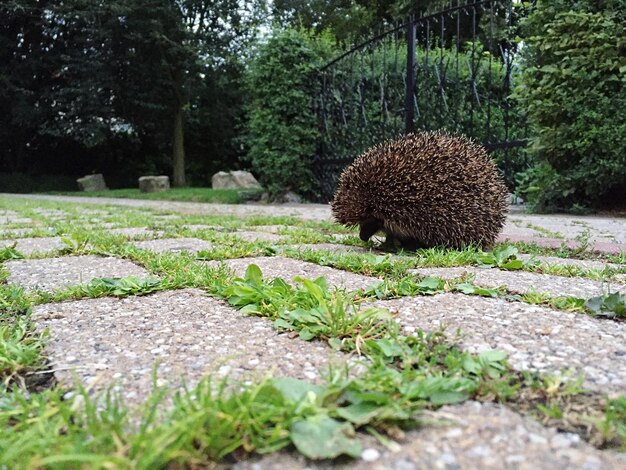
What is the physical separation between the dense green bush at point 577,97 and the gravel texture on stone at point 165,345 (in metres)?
5.65

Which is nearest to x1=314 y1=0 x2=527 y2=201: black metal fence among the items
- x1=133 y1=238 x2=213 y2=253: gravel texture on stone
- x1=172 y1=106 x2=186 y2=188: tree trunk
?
x1=133 y1=238 x2=213 y2=253: gravel texture on stone

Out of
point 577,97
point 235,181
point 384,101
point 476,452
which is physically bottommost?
point 476,452

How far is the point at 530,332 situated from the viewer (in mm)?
1374

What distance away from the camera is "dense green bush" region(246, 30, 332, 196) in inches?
376

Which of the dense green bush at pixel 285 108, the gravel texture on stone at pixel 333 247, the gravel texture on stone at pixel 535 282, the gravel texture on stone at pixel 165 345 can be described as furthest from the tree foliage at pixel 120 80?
the gravel texture on stone at pixel 165 345

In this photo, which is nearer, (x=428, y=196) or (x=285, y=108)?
(x=428, y=196)

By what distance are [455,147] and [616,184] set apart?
12.6 feet

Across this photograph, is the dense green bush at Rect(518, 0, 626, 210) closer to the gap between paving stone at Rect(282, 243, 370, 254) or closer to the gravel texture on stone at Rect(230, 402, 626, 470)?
the gap between paving stone at Rect(282, 243, 370, 254)

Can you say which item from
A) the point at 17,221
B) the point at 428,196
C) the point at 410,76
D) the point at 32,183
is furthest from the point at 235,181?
the point at 428,196

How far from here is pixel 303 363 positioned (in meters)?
1.21

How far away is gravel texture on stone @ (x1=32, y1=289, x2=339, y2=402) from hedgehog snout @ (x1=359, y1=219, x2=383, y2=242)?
188cm

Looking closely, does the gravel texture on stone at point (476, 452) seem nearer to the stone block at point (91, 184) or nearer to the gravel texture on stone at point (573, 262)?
the gravel texture on stone at point (573, 262)

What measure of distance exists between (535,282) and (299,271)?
1.05 meters

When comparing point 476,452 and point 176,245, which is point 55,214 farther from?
point 476,452
